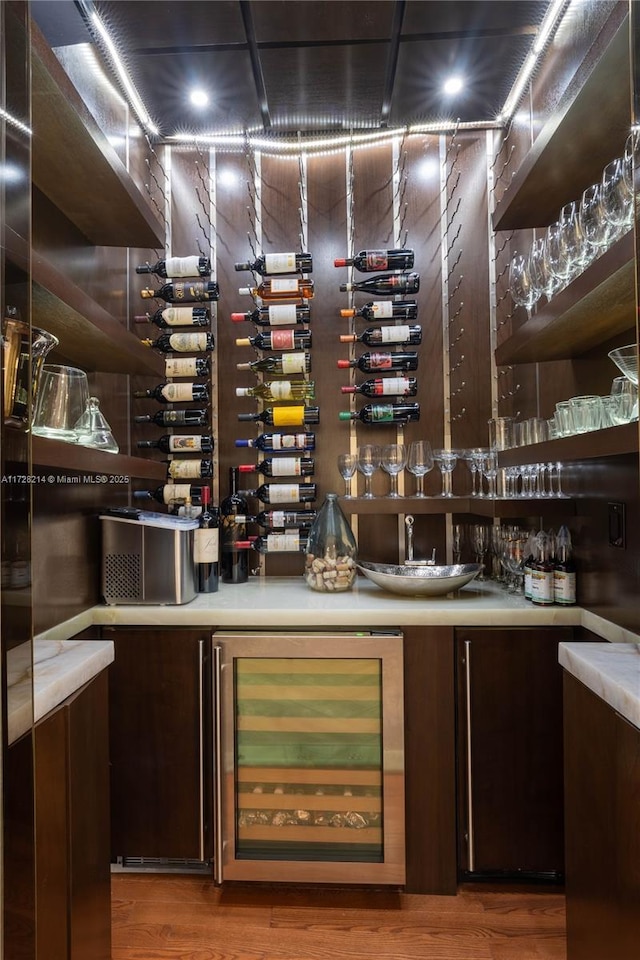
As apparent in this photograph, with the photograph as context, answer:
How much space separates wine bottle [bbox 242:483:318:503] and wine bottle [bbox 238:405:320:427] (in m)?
0.27

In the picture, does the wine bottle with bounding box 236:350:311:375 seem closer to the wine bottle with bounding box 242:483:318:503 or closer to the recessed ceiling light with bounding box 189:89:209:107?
the wine bottle with bounding box 242:483:318:503

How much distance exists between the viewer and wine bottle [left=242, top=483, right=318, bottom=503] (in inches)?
85.9

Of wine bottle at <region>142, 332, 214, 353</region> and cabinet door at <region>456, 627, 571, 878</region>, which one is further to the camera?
wine bottle at <region>142, 332, 214, 353</region>

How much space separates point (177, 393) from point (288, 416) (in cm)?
48

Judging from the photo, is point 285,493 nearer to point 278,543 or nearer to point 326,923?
point 278,543

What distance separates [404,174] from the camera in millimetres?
2336

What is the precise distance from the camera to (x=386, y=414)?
2.21m

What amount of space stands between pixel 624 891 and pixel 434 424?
168cm

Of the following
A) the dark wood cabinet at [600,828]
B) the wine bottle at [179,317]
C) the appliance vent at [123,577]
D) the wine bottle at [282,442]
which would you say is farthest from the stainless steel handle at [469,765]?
the wine bottle at [179,317]

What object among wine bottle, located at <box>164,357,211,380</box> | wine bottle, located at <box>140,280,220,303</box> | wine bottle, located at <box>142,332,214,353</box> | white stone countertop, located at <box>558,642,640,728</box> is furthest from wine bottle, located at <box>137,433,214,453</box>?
white stone countertop, located at <box>558,642,640,728</box>

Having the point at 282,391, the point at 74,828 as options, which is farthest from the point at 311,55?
the point at 74,828

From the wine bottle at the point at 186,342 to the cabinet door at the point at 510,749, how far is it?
5.01ft

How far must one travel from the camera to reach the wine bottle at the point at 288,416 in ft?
7.22

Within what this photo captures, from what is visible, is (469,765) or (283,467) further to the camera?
(283,467)
